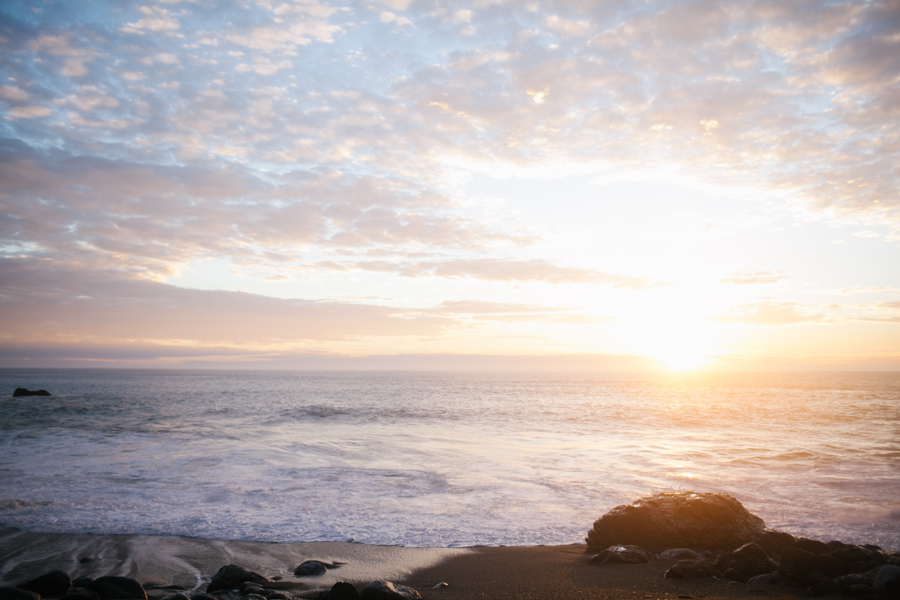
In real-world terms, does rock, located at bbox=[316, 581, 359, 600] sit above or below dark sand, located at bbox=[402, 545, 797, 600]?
above

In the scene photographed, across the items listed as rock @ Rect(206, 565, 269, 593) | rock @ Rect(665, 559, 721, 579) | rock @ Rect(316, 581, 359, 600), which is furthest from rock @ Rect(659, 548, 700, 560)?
rock @ Rect(206, 565, 269, 593)

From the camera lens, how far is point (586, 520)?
30.2 feet

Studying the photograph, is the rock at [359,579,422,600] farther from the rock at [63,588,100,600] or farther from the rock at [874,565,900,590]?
the rock at [874,565,900,590]

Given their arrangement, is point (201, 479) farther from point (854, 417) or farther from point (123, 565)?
point (854, 417)

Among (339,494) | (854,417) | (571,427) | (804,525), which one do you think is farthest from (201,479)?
(854,417)

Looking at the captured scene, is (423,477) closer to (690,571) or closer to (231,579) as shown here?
(231,579)

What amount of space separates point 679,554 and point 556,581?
216 centimetres

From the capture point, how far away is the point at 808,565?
228 inches

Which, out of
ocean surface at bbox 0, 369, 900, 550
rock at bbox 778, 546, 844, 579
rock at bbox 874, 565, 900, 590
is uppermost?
rock at bbox 874, 565, 900, 590

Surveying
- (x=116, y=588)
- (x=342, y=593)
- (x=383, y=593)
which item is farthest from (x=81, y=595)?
(x=383, y=593)

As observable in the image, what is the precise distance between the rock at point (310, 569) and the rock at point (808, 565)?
5.98 m

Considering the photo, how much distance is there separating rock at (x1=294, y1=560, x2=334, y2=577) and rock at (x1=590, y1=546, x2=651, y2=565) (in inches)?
152

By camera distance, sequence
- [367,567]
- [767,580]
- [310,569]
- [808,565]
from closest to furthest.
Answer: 1. [808,565]
2. [767,580]
3. [310,569]
4. [367,567]

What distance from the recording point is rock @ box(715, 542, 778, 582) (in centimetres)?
614
